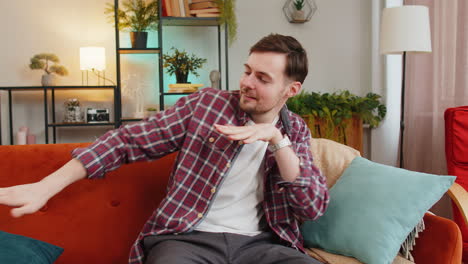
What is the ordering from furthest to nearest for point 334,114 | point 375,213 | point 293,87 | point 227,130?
point 334,114 → point 293,87 → point 375,213 → point 227,130

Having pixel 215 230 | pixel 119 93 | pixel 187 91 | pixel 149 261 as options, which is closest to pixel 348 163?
pixel 215 230

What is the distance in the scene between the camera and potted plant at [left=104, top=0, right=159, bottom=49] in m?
4.21

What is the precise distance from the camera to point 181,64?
421 cm

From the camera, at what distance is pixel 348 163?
6.42ft

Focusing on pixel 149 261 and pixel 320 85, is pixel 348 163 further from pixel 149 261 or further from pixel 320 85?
pixel 320 85

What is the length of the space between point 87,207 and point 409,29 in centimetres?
232

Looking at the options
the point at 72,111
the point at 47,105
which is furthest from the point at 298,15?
the point at 47,105

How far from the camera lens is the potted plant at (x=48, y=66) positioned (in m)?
4.23

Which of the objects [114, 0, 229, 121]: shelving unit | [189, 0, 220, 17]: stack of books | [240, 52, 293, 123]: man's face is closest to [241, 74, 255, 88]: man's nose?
[240, 52, 293, 123]: man's face

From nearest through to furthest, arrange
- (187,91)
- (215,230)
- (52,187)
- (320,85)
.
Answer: (52,187), (215,230), (187,91), (320,85)

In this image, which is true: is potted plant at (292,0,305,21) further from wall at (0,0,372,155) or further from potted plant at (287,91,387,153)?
potted plant at (287,91,387,153)

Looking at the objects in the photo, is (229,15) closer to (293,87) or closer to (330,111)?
(330,111)

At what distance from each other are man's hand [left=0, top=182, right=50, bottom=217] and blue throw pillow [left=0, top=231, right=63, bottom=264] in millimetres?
237

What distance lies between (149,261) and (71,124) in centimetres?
293
